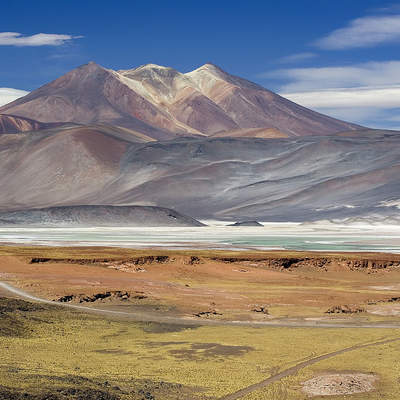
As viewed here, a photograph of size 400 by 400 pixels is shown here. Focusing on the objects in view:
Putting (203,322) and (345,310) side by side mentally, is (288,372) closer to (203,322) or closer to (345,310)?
(203,322)

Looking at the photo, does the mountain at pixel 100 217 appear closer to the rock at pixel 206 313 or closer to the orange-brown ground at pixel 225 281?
the orange-brown ground at pixel 225 281

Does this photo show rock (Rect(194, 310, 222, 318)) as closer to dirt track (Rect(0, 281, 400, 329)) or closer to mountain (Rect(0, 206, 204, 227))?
dirt track (Rect(0, 281, 400, 329))

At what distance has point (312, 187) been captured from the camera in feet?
622

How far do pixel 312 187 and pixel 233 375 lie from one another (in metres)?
170

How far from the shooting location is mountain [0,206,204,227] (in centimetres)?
14262

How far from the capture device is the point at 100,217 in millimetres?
146125

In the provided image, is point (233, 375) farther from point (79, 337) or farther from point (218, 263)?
point (218, 263)

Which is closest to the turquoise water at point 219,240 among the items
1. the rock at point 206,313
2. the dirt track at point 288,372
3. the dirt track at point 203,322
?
the rock at point 206,313

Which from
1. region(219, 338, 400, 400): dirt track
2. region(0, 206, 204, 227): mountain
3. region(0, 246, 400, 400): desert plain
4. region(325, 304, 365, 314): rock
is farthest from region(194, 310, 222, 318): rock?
region(0, 206, 204, 227): mountain

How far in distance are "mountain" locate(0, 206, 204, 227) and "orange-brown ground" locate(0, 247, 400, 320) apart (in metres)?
76.8

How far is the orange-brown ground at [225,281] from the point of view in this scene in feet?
121

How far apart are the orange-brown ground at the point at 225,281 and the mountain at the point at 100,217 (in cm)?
7683

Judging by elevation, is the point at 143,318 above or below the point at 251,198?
below

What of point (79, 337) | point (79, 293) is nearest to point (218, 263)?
point (79, 293)
